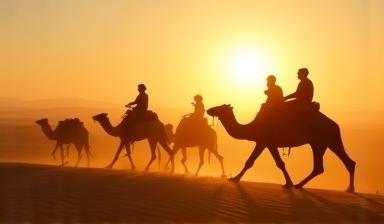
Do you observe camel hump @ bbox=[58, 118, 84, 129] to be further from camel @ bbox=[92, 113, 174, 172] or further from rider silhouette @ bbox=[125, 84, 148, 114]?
rider silhouette @ bbox=[125, 84, 148, 114]

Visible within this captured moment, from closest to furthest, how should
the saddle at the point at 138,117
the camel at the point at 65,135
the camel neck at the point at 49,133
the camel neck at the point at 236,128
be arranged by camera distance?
the camel neck at the point at 236,128 → the saddle at the point at 138,117 → the camel at the point at 65,135 → the camel neck at the point at 49,133

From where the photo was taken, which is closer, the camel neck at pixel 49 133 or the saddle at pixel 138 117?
the saddle at pixel 138 117

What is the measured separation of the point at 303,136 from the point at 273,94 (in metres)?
1.20

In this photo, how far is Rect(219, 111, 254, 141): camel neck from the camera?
55.4ft

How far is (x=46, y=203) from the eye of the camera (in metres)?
12.0

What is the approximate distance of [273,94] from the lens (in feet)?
54.0

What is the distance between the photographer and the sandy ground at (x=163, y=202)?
11.1 meters

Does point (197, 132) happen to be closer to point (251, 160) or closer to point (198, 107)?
point (198, 107)

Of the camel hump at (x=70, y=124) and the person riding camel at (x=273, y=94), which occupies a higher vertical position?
the person riding camel at (x=273, y=94)

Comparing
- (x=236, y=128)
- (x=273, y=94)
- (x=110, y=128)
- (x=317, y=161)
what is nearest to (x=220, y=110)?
(x=236, y=128)

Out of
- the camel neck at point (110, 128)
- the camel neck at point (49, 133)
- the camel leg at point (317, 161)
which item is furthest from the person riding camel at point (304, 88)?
the camel neck at point (49, 133)

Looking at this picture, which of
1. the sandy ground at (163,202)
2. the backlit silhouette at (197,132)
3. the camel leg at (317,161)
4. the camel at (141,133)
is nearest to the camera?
the sandy ground at (163,202)

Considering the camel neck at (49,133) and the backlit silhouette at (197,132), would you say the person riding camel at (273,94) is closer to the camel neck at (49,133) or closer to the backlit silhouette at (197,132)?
the backlit silhouette at (197,132)

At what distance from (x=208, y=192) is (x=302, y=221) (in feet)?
9.80
